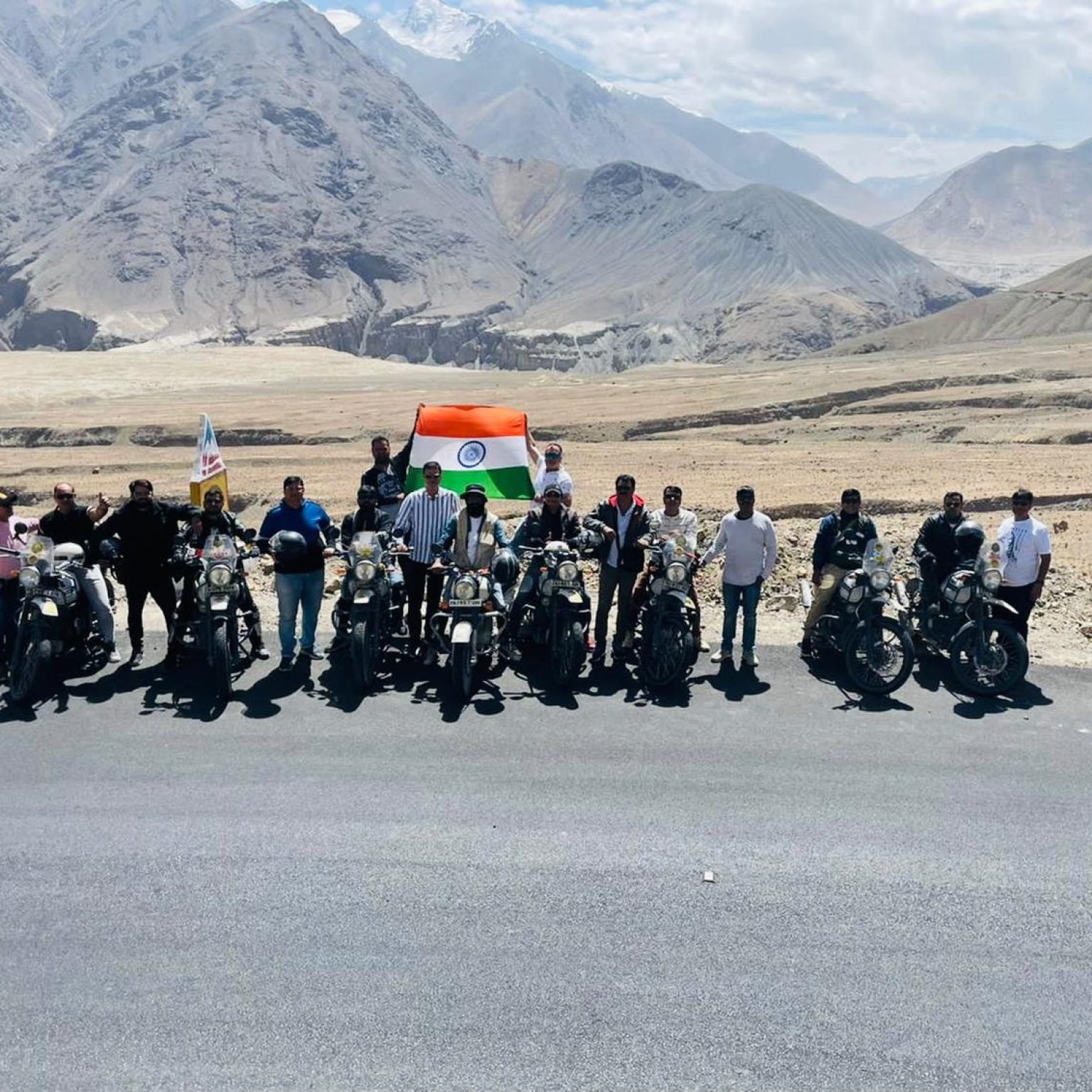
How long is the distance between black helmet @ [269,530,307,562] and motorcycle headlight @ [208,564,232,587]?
0.53 m

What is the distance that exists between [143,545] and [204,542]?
1.86 feet

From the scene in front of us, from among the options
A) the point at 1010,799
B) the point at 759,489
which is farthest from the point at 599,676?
the point at 759,489

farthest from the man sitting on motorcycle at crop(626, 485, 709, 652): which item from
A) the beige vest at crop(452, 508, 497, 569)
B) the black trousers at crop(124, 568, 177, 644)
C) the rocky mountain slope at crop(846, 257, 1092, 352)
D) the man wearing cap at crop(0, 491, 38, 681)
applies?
the rocky mountain slope at crop(846, 257, 1092, 352)

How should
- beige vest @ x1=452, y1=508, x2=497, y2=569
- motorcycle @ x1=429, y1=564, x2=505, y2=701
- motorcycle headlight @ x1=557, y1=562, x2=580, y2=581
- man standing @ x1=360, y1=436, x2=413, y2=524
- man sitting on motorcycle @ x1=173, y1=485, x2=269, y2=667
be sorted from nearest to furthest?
1. motorcycle @ x1=429, y1=564, x2=505, y2=701
2. motorcycle headlight @ x1=557, y1=562, x2=580, y2=581
3. beige vest @ x1=452, y1=508, x2=497, y2=569
4. man sitting on motorcycle @ x1=173, y1=485, x2=269, y2=667
5. man standing @ x1=360, y1=436, x2=413, y2=524

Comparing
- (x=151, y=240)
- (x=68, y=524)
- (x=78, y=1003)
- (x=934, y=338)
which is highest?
(x=151, y=240)

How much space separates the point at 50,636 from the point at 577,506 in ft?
42.7

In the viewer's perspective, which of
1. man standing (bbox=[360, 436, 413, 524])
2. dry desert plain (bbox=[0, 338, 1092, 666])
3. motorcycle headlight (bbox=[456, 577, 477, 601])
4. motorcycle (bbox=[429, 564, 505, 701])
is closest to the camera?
motorcycle (bbox=[429, 564, 505, 701])

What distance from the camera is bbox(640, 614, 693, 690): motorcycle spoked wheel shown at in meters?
9.02

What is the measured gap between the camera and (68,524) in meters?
9.48

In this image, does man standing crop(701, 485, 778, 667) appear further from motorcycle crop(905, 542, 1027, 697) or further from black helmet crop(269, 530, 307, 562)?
black helmet crop(269, 530, 307, 562)

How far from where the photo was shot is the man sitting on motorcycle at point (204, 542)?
9.52 meters

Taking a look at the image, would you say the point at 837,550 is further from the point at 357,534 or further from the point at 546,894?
the point at 546,894

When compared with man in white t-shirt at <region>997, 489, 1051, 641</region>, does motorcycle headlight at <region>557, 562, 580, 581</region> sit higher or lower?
lower

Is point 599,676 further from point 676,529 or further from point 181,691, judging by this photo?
point 181,691
